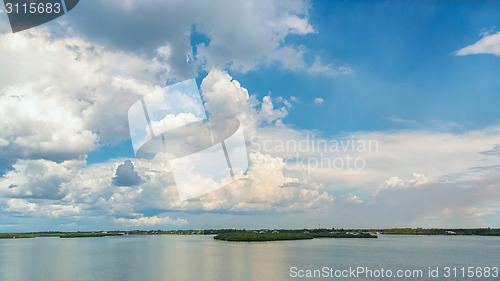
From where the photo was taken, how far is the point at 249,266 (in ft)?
151

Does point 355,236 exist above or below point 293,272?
below

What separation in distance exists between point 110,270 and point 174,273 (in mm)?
9198

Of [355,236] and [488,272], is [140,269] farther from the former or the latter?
[355,236]

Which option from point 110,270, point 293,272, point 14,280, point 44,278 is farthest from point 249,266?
point 14,280

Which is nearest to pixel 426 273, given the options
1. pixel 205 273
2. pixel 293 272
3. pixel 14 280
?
pixel 293 272

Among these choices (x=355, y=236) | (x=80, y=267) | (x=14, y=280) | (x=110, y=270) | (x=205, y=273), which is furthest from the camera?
(x=355, y=236)

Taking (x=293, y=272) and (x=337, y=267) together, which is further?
(x=337, y=267)

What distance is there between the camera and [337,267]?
45094 mm

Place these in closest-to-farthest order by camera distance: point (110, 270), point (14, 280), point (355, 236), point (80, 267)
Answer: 1. point (14, 280)
2. point (110, 270)
3. point (80, 267)
4. point (355, 236)

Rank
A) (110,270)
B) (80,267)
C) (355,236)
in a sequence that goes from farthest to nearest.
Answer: (355,236)
(80,267)
(110,270)

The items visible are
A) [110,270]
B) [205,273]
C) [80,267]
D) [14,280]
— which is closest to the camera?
[14,280]

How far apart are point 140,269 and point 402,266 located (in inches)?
1395

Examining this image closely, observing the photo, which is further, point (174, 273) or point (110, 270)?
point (110, 270)

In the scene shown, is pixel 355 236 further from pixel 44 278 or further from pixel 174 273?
pixel 44 278
